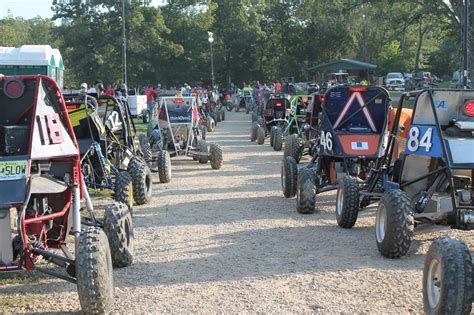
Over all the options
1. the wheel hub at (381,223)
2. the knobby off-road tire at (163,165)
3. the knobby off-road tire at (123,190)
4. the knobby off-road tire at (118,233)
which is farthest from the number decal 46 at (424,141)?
the knobby off-road tire at (163,165)

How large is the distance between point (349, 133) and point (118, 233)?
4255 mm

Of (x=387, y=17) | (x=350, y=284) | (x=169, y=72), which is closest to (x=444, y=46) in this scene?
(x=169, y=72)

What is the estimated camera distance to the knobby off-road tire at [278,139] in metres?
16.9

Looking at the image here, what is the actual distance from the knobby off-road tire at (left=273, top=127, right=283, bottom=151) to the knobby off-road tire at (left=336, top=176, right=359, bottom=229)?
9.32 metres

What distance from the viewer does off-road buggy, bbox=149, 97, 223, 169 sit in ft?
44.1

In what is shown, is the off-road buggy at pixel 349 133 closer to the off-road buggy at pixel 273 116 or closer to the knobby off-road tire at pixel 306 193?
the knobby off-road tire at pixel 306 193

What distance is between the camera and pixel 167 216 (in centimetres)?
866

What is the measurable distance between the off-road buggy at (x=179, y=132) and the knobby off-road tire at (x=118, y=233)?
7.34 m

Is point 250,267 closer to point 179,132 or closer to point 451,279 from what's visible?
point 451,279

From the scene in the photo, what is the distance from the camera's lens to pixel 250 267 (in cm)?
595

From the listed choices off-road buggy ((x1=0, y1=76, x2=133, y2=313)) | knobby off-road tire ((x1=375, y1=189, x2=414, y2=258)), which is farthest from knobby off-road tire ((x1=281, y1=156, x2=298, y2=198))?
off-road buggy ((x1=0, y1=76, x2=133, y2=313))

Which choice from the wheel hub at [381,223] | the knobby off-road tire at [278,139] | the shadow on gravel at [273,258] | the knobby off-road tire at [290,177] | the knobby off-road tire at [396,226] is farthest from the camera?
the knobby off-road tire at [278,139]

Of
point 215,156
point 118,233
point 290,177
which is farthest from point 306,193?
point 215,156

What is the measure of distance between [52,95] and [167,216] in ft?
12.3
